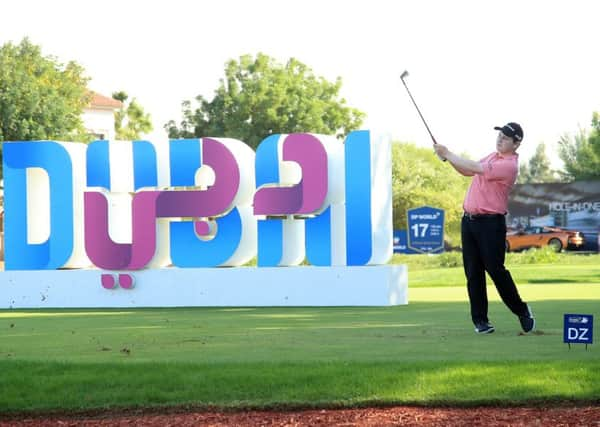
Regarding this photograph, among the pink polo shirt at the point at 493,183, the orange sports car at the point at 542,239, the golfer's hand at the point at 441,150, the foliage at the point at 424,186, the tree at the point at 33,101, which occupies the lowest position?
the orange sports car at the point at 542,239

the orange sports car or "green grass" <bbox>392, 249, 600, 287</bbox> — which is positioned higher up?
the orange sports car

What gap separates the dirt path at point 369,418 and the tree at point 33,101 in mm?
53350

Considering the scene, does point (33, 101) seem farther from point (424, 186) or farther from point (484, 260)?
point (484, 260)

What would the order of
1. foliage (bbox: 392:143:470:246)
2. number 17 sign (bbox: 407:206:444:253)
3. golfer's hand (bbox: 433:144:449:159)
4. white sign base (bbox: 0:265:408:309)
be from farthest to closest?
foliage (bbox: 392:143:470:246) → number 17 sign (bbox: 407:206:444:253) → white sign base (bbox: 0:265:408:309) → golfer's hand (bbox: 433:144:449:159)

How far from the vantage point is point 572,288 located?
25.2 meters

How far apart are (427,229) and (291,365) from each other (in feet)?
143

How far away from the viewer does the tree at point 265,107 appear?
8800cm

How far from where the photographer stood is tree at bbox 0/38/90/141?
60.9 metres

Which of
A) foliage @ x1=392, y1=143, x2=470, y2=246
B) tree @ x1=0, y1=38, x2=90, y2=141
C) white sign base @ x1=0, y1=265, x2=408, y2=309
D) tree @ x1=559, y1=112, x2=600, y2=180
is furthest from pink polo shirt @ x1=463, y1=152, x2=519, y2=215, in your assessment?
tree @ x1=559, y1=112, x2=600, y2=180

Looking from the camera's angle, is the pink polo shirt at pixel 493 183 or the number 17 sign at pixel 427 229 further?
the number 17 sign at pixel 427 229

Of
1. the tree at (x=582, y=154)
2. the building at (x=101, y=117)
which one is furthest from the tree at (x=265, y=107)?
the tree at (x=582, y=154)

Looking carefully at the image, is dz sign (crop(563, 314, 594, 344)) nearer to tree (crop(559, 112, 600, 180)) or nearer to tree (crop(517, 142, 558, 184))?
tree (crop(559, 112, 600, 180))

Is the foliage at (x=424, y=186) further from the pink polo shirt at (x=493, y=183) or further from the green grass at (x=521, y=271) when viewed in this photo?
the pink polo shirt at (x=493, y=183)

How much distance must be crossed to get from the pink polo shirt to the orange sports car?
2022 inches
